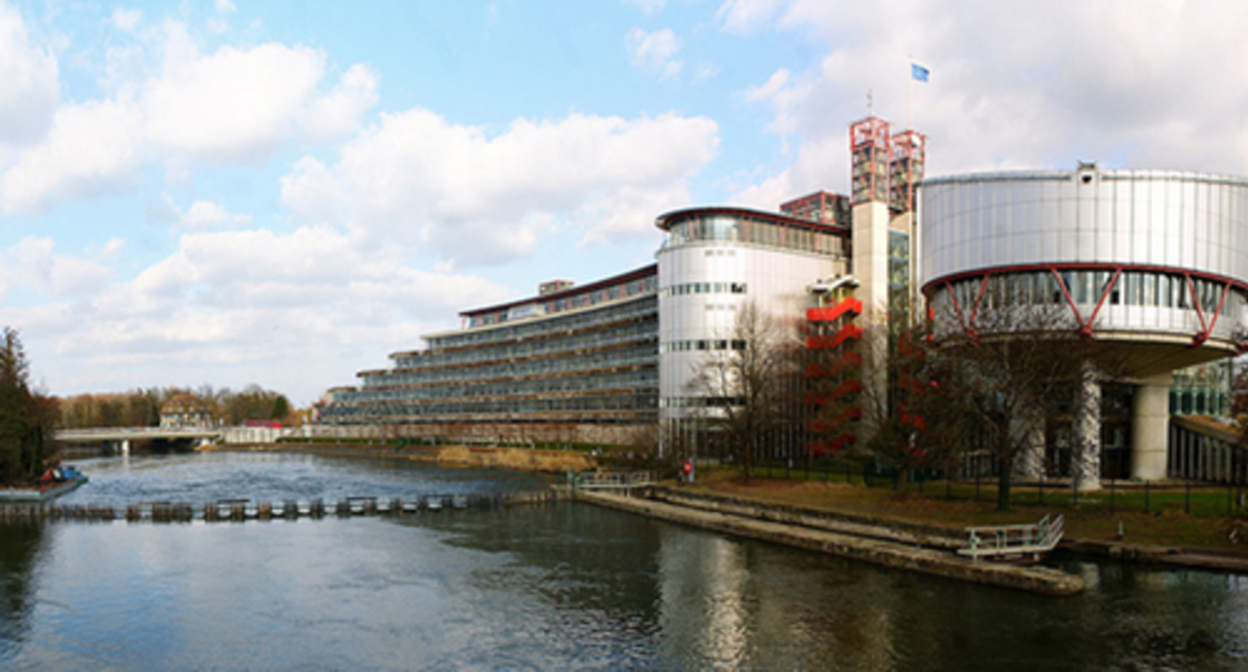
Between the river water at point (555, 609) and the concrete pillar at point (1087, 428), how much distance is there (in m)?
14.1

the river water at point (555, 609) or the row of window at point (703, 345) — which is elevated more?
the row of window at point (703, 345)

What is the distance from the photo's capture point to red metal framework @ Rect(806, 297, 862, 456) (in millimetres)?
81438

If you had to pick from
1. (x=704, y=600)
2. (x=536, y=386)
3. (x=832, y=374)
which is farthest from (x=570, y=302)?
(x=704, y=600)

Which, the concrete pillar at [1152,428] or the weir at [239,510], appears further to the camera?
the concrete pillar at [1152,428]

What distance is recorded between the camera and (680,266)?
327 ft

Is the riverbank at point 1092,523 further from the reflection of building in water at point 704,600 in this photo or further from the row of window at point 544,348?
the row of window at point 544,348

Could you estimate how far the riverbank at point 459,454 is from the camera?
109750 millimetres

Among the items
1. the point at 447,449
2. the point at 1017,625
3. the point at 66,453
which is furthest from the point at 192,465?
the point at 1017,625

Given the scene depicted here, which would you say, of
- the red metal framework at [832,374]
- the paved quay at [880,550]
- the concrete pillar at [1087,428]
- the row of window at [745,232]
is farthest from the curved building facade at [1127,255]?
the row of window at [745,232]

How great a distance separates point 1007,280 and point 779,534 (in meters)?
27.8

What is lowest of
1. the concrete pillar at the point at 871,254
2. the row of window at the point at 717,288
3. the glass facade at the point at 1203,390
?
the glass facade at the point at 1203,390

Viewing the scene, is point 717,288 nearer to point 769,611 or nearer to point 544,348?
point 544,348

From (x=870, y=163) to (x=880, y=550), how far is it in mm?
72887

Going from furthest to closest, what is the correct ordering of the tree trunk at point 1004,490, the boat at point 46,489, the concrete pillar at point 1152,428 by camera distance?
1. the boat at point 46,489
2. the concrete pillar at point 1152,428
3. the tree trunk at point 1004,490
